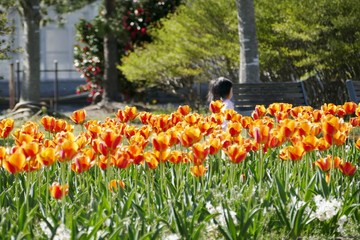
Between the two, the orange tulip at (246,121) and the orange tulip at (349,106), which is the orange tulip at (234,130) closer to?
the orange tulip at (246,121)

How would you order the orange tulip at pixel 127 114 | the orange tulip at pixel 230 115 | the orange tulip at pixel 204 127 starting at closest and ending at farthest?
1. the orange tulip at pixel 204 127
2. the orange tulip at pixel 230 115
3. the orange tulip at pixel 127 114

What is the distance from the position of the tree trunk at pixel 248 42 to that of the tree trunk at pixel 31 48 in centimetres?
562

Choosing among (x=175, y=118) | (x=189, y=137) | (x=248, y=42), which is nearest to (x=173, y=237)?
(x=189, y=137)

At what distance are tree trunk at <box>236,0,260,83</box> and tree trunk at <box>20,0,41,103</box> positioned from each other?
562 centimetres

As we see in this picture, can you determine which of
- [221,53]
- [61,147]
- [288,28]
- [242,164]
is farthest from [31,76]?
[61,147]

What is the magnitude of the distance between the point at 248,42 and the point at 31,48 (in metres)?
5.78

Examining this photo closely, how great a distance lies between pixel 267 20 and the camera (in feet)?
58.1

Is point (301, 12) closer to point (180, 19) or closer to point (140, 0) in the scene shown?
point (180, 19)

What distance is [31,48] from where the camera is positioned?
774 inches

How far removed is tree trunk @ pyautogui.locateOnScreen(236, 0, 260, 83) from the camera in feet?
50.4

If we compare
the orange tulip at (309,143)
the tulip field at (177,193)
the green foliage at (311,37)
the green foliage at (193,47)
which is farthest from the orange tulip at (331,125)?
the green foliage at (193,47)

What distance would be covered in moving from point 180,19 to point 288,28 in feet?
9.24

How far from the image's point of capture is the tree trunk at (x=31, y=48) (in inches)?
774

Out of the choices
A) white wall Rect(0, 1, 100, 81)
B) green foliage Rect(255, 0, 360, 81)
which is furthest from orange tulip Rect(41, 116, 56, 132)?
white wall Rect(0, 1, 100, 81)
